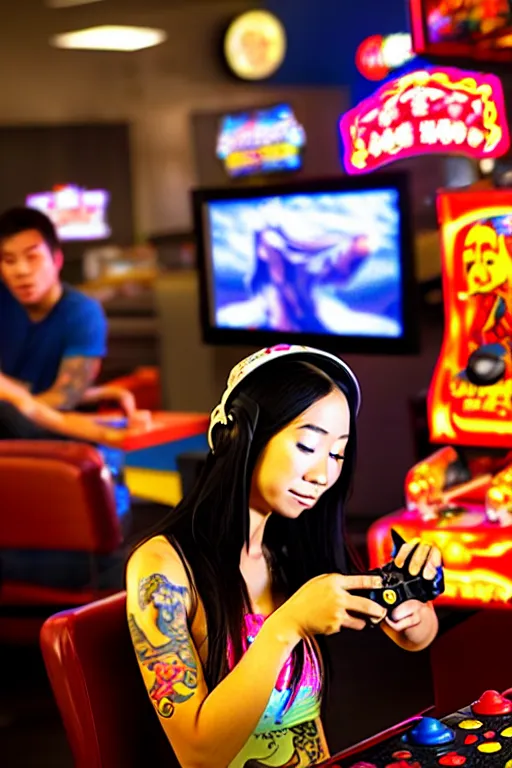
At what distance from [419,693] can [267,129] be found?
113 inches

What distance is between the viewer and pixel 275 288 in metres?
4.56

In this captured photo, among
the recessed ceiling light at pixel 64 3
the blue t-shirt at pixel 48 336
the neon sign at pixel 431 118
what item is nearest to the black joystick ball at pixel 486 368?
the neon sign at pixel 431 118

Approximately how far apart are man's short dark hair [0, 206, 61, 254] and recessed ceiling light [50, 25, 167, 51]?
2.58 metres

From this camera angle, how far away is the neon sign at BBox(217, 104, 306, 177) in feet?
18.7

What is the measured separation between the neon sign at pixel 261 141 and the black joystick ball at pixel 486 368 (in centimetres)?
322

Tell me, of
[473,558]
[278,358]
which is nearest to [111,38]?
[473,558]

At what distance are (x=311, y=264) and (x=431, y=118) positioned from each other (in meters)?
1.84

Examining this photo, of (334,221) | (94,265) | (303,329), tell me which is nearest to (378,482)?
(303,329)

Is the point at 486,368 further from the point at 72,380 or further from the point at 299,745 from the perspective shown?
the point at 72,380

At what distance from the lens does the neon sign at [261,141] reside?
571 cm

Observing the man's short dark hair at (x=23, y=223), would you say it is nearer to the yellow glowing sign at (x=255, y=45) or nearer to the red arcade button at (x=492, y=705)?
the yellow glowing sign at (x=255, y=45)

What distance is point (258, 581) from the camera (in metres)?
1.88

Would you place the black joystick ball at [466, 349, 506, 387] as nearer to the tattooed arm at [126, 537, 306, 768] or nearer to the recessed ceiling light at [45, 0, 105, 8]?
the tattooed arm at [126, 537, 306, 768]

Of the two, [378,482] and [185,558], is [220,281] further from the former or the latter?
[185,558]
